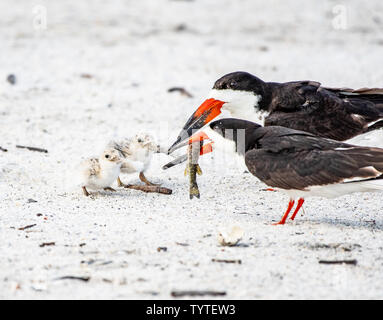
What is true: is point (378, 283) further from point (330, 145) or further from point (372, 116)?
point (372, 116)

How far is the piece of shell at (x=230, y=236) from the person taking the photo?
407 centimetres

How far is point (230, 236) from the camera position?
408 cm

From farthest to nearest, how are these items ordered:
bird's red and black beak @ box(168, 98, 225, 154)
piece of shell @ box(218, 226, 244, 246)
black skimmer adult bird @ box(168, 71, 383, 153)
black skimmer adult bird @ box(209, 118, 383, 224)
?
bird's red and black beak @ box(168, 98, 225, 154) < black skimmer adult bird @ box(168, 71, 383, 153) < black skimmer adult bird @ box(209, 118, 383, 224) < piece of shell @ box(218, 226, 244, 246)

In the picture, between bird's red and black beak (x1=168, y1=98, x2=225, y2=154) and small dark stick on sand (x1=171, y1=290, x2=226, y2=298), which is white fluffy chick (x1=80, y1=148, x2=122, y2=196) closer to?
bird's red and black beak (x1=168, y1=98, x2=225, y2=154)

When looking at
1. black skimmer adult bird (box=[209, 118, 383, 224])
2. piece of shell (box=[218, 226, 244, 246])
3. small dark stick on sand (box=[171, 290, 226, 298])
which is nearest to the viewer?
small dark stick on sand (box=[171, 290, 226, 298])

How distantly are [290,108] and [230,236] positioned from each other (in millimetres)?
2098

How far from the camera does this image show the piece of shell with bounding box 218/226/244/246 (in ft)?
13.4

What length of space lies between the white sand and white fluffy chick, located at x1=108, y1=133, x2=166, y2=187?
261 millimetres

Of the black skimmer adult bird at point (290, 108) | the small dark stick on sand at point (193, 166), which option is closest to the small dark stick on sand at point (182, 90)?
the black skimmer adult bird at point (290, 108)

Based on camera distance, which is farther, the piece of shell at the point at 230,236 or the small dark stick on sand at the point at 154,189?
the small dark stick on sand at the point at 154,189

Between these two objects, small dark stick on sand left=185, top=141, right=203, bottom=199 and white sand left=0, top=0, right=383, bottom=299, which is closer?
white sand left=0, top=0, right=383, bottom=299

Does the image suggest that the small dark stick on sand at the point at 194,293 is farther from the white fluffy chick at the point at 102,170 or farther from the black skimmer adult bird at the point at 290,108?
the black skimmer adult bird at the point at 290,108

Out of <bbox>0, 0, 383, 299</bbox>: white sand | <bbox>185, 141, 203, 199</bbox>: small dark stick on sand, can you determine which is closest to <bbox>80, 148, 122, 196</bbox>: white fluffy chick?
<bbox>0, 0, 383, 299</bbox>: white sand

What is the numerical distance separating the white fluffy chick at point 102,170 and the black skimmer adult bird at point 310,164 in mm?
1179
